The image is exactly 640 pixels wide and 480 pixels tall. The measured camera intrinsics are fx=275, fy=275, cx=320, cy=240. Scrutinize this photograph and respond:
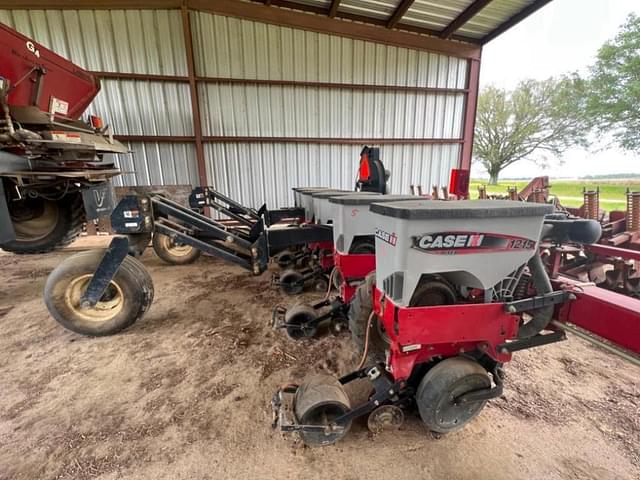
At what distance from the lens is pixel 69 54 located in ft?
20.1

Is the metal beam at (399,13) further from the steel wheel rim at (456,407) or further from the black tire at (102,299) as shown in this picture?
the steel wheel rim at (456,407)

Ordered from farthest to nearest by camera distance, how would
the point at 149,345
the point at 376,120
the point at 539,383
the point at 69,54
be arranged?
the point at 376,120 < the point at 69,54 < the point at 149,345 < the point at 539,383

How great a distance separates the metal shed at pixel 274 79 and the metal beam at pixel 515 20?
0.03 meters

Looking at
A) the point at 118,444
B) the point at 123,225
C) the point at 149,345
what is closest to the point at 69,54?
the point at 123,225

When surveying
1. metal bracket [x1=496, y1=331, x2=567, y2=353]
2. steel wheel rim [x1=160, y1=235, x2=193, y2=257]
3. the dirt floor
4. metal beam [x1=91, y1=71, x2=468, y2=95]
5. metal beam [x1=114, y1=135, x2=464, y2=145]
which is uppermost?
metal beam [x1=91, y1=71, x2=468, y2=95]

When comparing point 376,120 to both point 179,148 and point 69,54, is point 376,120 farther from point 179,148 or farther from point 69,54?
point 69,54

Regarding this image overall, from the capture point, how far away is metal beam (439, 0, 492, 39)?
615 centimetres

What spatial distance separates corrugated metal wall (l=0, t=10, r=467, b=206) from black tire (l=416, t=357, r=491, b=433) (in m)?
6.49

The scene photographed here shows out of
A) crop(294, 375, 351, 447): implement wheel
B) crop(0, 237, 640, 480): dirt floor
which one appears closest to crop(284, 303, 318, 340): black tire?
crop(0, 237, 640, 480): dirt floor

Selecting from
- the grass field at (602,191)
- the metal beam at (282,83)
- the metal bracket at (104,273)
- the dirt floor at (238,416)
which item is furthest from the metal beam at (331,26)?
the dirt floor at (238,416)

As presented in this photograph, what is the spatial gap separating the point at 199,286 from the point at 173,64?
18.4 ft

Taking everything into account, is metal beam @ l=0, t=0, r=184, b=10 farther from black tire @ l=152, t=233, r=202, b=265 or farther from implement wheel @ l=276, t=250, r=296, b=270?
implement wheel @ l=276, t=250, r=296, b=270

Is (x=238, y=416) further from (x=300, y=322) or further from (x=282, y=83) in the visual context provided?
(x=282, y=83)

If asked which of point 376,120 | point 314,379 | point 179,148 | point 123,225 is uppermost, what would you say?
point 376,120
